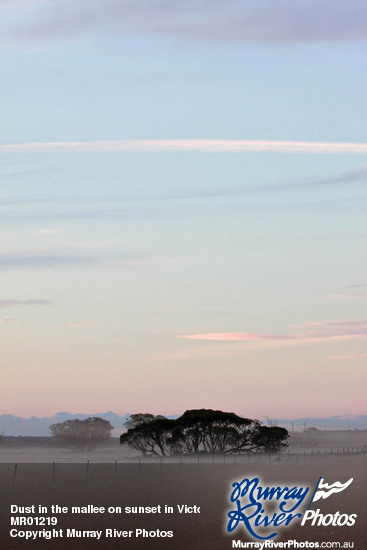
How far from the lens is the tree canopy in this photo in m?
170

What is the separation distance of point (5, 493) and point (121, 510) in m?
23.5

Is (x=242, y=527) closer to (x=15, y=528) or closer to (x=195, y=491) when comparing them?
(x=15, y=528)

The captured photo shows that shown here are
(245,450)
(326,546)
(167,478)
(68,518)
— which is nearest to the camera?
(326,546)

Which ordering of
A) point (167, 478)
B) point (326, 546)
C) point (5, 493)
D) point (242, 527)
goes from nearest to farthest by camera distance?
point (326, 546), point (242, 527), point (5, 493), point (167, 478)

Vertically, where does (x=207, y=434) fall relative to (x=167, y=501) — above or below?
above

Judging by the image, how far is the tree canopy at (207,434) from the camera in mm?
170125

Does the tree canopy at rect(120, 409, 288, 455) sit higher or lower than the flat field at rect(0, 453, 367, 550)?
higher

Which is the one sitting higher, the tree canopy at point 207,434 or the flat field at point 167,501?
the tree canopy at point 207,434

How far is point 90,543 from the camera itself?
54.1m

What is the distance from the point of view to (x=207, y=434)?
560 feet

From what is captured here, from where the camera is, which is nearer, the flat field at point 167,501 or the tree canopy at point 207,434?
the flat field at point 167,501

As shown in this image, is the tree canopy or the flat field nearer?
the flat field

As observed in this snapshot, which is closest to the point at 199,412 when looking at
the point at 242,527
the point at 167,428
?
the point at 167,428

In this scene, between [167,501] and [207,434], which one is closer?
[167,501]
